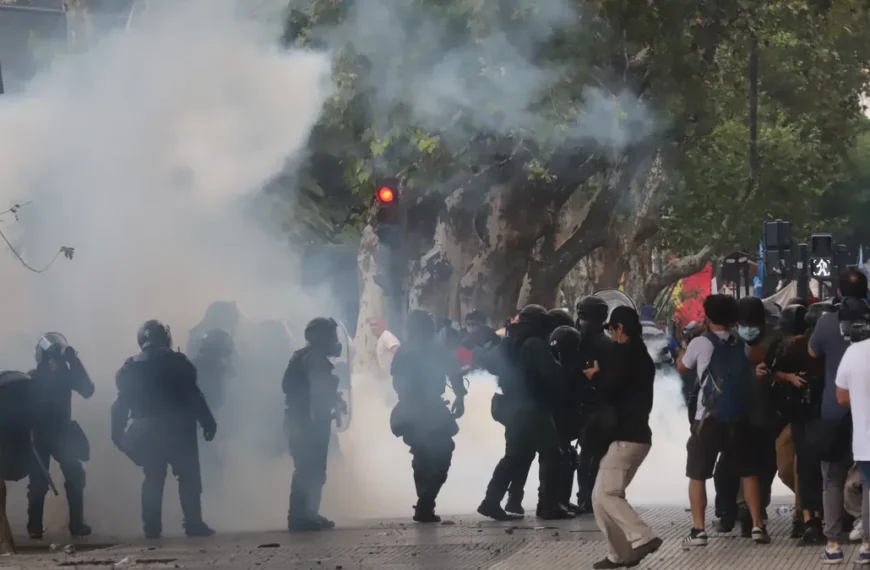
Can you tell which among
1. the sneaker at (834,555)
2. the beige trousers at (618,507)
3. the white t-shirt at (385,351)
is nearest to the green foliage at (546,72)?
the white t-shirt at (385,351)

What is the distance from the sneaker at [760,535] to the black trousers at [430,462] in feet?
9.78

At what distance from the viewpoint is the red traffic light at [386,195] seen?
17.0m

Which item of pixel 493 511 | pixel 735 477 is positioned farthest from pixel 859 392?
pixel 493 511

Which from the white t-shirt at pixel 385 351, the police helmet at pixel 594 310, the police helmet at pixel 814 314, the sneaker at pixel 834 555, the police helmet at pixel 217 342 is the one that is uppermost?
the white t-shirt at pixel 385 351

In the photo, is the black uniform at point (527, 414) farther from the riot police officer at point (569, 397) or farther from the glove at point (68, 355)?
the glove at point (68, 355)

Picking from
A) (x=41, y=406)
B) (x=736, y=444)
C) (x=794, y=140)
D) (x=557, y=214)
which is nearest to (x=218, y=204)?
(x=41, y=406)

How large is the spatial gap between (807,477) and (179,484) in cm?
459

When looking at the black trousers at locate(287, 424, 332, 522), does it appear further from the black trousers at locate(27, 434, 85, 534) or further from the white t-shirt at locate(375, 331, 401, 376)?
the white t-shirt at locate(375, 331, 401, 376)

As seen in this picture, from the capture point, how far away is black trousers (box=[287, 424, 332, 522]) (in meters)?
13.1

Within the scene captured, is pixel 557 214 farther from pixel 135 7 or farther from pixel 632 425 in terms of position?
pixel 632 425

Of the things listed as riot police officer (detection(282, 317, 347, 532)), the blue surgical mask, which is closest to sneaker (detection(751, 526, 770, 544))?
the blue surgical mask

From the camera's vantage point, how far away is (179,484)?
13.1m

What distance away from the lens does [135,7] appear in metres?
16.2

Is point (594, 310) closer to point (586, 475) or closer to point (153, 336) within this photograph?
point (586, 475)
